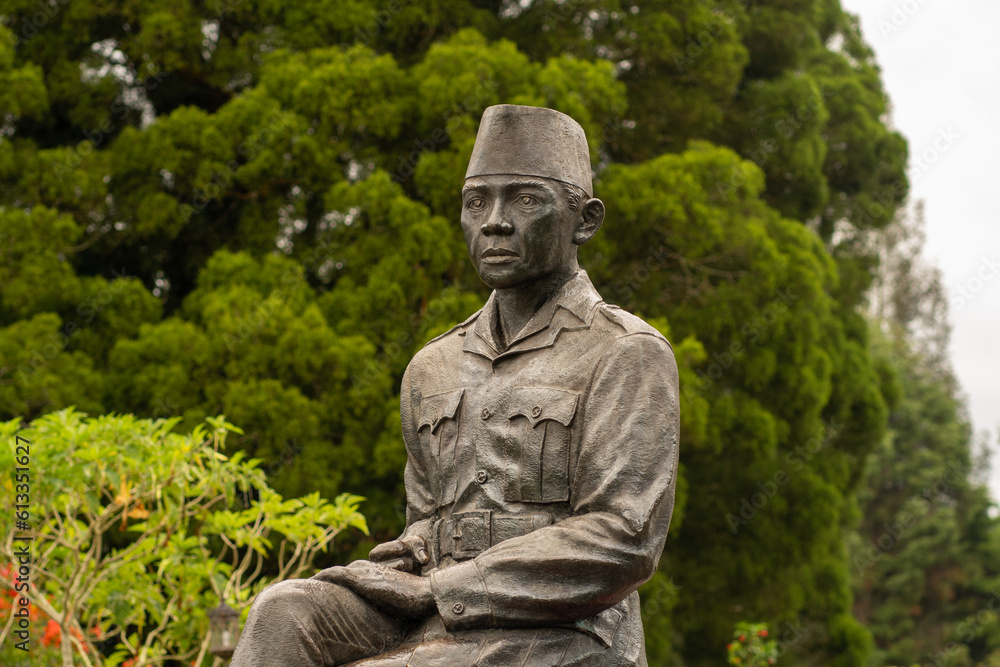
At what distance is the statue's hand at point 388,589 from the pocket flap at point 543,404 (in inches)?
22.6

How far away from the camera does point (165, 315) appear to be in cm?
1183

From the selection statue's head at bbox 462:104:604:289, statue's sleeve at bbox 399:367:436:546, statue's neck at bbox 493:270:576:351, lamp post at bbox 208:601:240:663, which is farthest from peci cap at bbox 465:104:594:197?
lamp post at bbox 208:601:240:663

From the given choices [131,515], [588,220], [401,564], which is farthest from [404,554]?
[131,515]

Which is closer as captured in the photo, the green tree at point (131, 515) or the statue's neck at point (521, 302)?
the statue's neck at point (521, 302)

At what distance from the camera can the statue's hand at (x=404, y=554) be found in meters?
3.60

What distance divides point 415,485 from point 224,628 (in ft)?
10.5

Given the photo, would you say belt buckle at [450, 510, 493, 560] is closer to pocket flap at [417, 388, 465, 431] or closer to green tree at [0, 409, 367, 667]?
pocket flap at [417, 388, 465, 431]

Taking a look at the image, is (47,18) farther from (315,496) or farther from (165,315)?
(315,496)

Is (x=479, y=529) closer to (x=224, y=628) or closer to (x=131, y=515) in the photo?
(x=224, y=628)

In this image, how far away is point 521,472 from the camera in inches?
138

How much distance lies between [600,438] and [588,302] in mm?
533

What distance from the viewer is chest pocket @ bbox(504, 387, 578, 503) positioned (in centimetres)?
347

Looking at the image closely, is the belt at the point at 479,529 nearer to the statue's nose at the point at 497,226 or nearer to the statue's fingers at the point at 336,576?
the statue's fingers at the point at 336,576

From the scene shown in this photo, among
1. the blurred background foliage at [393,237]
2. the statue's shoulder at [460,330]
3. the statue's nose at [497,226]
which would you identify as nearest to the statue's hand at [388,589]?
the statue's shoulder at [460,330]
